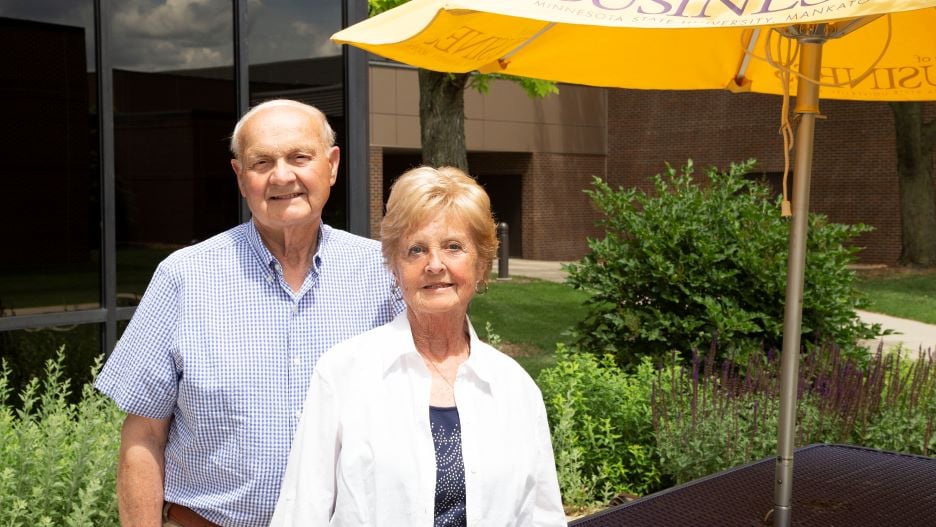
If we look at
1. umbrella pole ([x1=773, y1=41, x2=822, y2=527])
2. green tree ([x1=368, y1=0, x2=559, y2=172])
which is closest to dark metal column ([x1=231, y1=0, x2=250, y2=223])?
umbrella pole ([x1=773, y1=41, x2=822, y2=527])

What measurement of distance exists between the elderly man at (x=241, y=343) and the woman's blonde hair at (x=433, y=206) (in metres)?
0.33

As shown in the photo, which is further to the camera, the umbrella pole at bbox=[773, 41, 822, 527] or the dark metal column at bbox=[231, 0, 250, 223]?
the dark metal column at bbox=[231, 0, 250, 223]

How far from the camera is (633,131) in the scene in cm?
3189

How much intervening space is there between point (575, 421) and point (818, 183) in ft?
79.0

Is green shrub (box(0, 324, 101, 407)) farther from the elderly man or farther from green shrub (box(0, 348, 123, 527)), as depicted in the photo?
the elderly man

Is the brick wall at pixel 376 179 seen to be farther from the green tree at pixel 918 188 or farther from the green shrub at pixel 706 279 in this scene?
the green shrub at pixel 706 279

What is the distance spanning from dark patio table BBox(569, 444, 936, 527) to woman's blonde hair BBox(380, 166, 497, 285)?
183 centimetres

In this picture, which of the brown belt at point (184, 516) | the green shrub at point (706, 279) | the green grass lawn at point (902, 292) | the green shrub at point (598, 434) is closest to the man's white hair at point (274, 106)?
the brown belt at point (184, 516)

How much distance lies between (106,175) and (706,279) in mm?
4276

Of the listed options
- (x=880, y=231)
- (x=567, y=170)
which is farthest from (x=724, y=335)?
(x=567, y=170)

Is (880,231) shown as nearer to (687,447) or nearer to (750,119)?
(750,119)

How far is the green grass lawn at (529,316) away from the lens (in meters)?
13.5

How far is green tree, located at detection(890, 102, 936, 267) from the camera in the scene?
25.0 metres

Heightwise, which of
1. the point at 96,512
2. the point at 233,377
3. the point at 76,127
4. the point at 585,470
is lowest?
the point at 585,470
